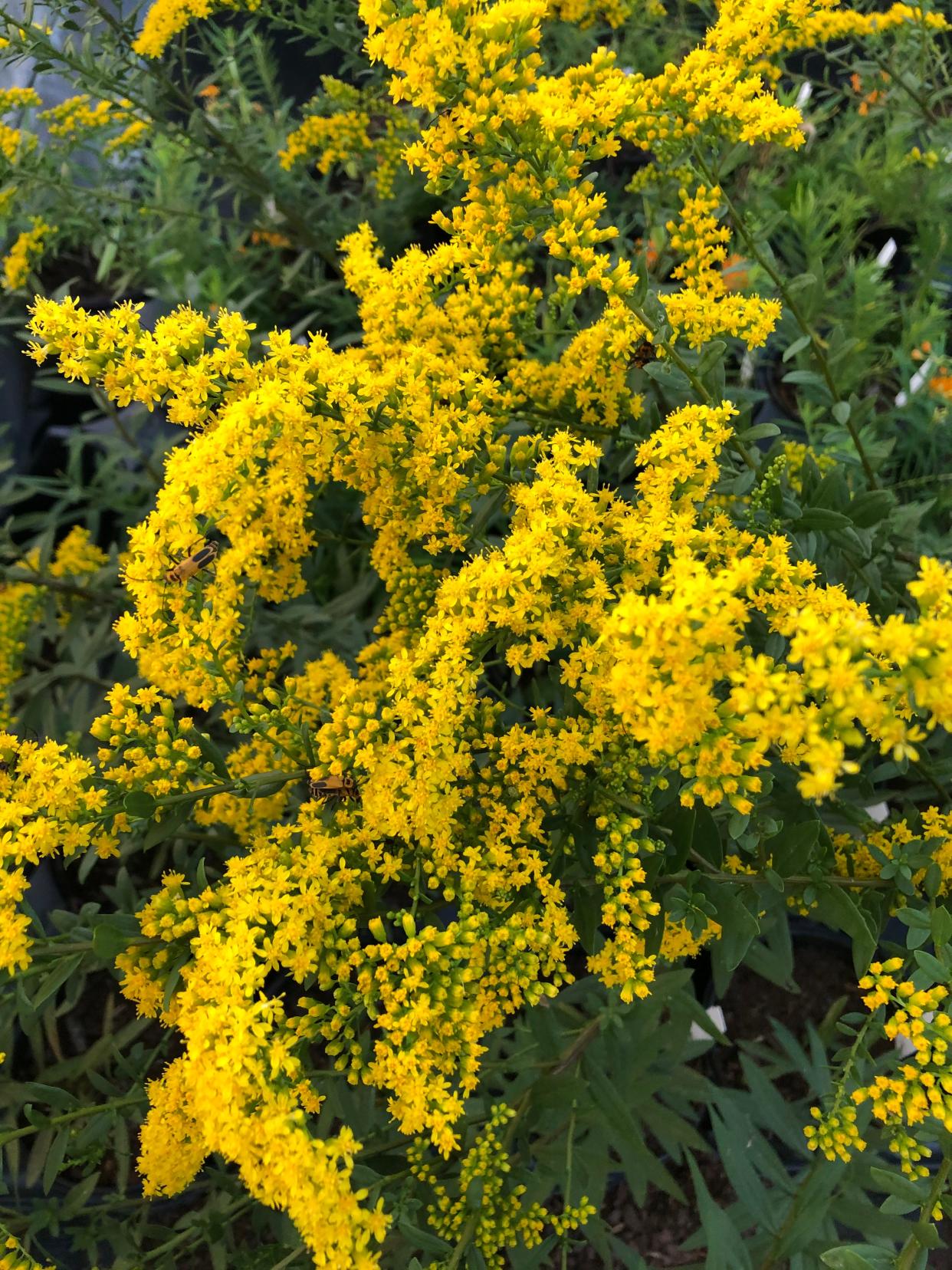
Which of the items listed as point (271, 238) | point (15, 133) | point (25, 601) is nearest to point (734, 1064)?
point (25, 601)

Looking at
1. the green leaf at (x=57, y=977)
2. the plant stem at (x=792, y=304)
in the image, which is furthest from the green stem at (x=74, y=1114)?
the plant stem at (x=792, y=304)

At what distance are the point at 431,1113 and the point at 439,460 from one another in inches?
45.3

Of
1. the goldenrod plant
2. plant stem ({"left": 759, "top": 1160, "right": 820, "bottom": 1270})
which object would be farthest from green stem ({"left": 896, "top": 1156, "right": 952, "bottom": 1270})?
plant stem ({"left": 759, "top": 1160, "right": 820, "bottom": 1270})

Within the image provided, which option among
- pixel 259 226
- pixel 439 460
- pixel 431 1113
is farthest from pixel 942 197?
pixel 431 1113

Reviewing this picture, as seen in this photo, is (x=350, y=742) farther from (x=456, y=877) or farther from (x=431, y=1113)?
(x=431, y=1113)

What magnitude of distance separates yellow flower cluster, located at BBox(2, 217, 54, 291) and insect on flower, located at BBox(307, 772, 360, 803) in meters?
2.05

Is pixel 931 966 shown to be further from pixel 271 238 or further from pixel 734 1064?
pixel 271 238

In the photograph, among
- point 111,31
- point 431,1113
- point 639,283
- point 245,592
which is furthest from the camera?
point 111,31

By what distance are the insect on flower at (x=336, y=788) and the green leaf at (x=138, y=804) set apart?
0.29m

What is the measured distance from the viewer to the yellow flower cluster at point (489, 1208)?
1.57 meters

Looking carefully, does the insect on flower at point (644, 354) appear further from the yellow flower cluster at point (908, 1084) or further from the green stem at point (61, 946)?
the green stem at point (61, 946)

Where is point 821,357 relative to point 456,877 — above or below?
above

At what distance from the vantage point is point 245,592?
1.98 meters

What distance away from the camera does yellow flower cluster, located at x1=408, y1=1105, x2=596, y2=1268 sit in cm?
157
